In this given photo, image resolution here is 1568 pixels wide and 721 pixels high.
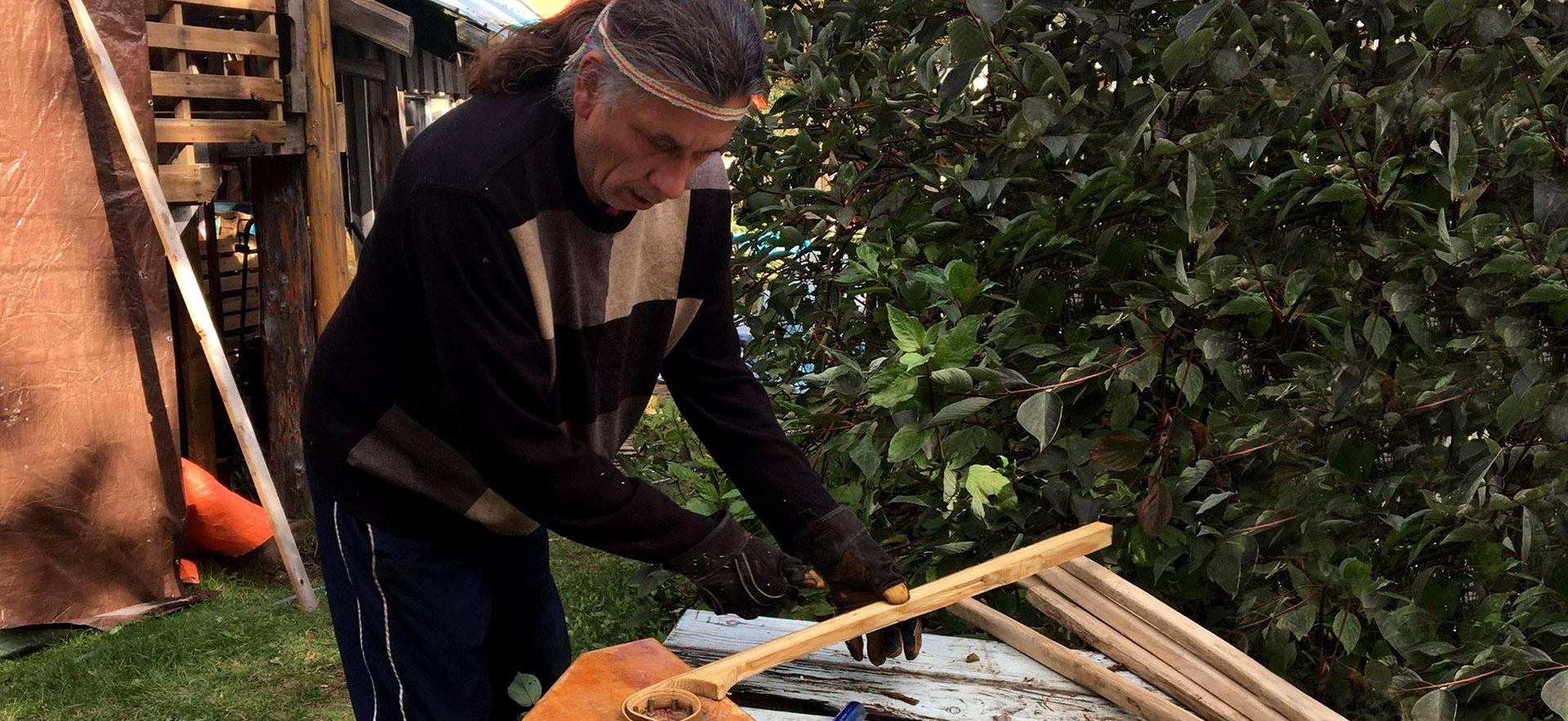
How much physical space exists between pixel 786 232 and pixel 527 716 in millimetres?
1608

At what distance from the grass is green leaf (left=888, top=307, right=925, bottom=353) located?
61.5 inches

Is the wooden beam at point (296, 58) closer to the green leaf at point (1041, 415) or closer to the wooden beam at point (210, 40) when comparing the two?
the wooden beam at point (210, 40)

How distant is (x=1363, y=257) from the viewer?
2.23 m

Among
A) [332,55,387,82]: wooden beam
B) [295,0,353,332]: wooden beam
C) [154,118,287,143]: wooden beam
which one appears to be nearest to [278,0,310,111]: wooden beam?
[295,0,353,332]: wooden beam

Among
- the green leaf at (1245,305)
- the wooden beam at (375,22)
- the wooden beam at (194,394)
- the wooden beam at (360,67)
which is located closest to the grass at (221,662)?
the wooden beam at (194,394)

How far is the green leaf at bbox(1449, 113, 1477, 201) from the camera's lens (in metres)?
1.92

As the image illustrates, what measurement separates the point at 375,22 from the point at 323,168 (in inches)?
44.0

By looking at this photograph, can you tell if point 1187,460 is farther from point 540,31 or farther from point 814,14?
point 814,14

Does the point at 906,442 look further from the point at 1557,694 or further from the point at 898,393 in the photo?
the point at 1557,694

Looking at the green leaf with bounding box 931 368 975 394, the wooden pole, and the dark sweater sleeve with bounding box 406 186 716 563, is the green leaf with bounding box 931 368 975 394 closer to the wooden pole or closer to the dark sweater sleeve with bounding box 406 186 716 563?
the dark sweater sleeve with bounding box 406 186 716 563

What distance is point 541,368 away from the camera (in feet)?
5.92

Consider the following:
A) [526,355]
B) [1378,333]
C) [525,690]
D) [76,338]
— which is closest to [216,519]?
[76,338]

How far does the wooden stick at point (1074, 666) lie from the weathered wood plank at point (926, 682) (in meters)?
0.02

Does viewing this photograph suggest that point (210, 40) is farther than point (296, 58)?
No
